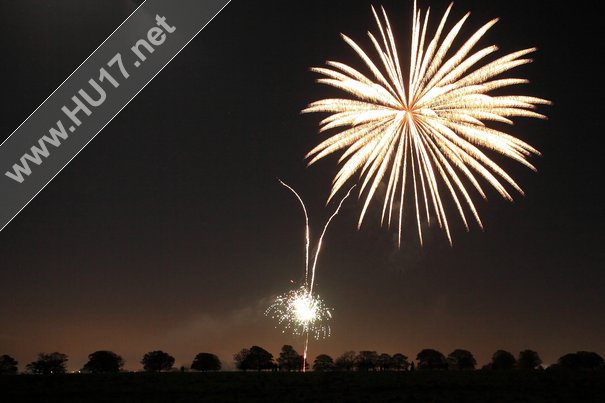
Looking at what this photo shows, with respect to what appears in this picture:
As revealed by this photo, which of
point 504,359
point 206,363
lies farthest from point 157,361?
point 504,359

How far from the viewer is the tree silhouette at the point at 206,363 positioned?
13500cm

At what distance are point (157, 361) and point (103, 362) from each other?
21.8 metres

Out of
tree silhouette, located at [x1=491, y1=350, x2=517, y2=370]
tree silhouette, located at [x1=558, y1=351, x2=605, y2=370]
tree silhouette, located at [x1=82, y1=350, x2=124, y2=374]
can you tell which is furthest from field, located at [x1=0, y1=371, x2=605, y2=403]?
tree silhouette, located at [x1=491, y1=350, x2=517, y2=370]

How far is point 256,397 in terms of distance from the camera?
37562 mm

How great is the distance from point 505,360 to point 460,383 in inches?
4463

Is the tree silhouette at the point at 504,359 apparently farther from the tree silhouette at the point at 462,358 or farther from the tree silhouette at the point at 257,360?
the tree silhouette at the point at 257,360

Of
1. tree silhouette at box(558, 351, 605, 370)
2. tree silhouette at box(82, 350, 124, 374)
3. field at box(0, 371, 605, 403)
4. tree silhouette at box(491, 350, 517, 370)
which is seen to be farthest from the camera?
tree silhouette at box(491, 350, 517, 370)

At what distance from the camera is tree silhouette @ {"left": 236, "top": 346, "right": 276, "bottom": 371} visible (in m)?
132

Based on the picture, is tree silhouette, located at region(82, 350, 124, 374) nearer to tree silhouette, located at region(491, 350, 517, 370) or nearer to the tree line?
the tree line

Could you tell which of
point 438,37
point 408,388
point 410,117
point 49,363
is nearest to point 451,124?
point 410,117

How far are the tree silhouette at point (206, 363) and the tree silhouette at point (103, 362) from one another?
18.9m

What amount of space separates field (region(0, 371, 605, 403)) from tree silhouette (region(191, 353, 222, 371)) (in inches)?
3596

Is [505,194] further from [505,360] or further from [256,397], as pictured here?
[505,360]

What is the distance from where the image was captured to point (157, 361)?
14000 centimetres
